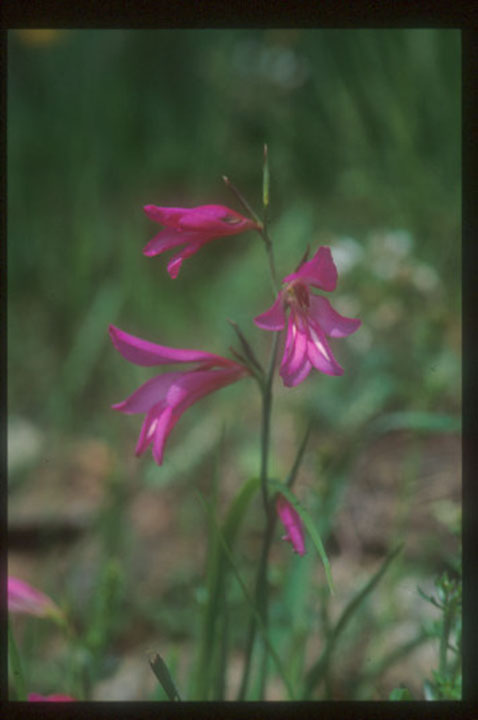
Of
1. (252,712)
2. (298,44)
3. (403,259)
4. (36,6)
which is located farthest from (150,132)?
(252,712)

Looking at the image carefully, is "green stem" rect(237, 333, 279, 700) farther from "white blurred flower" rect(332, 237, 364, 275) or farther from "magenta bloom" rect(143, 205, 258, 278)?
"white blurred flower" rect(332, 237, 364, 275)

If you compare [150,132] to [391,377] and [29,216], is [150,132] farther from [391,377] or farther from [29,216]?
[391,377]

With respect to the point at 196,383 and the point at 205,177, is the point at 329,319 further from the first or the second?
the point at 205,177

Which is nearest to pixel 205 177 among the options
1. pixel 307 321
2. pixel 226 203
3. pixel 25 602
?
pixel 226 203

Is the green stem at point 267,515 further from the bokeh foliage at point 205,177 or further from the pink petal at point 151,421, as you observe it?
the bokeh foliage at point 205,177

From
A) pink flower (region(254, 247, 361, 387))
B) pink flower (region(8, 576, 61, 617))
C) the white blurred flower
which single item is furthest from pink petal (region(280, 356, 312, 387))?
the white blurred flower

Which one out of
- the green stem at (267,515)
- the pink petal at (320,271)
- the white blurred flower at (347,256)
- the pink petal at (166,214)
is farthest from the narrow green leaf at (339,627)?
the white blurred flower at (347,256)
